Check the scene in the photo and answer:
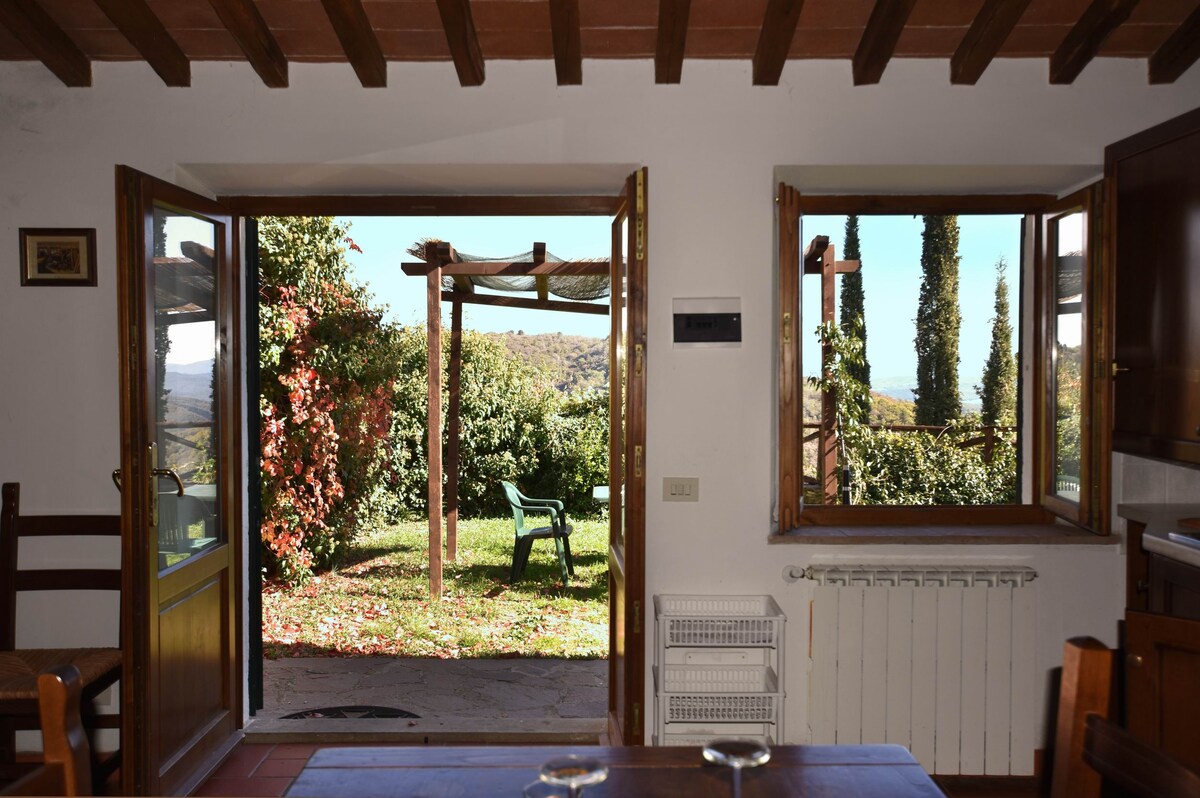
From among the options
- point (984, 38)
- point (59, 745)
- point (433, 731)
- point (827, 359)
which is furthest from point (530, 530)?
point (59, 745)

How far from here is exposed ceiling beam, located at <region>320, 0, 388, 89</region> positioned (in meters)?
2.75

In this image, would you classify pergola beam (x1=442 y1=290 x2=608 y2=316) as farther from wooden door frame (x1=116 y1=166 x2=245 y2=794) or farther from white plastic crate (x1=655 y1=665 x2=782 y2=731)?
white plastic crate (x1=655 y1=665 x2=782 y2=731)

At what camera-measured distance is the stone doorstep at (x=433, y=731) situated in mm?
3670

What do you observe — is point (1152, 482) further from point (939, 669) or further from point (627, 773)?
point (627, 773)

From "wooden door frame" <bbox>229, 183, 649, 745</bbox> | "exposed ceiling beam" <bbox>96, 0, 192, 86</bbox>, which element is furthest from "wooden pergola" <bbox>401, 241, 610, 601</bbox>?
"exposed ceiling beam" <bbox>96, 0, 192, 86</bbox>

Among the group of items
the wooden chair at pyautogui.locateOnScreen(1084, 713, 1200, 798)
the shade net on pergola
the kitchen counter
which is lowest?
the wooden chair at pyautogui.locateOnScreen(1084, 713, 1200, 798)

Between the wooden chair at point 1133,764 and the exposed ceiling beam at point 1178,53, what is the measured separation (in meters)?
2.51

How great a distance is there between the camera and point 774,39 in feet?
9.61

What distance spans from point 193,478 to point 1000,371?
3053 mm

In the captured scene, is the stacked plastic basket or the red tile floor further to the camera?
the red tile floor

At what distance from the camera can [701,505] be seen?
328 centimetres

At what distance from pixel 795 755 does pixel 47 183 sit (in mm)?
3065

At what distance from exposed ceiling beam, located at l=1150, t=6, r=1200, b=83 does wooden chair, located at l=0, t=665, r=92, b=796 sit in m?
3.38

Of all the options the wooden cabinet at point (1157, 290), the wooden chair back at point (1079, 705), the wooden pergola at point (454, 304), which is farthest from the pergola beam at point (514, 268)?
the wooden chair back at point (1079, 705)
